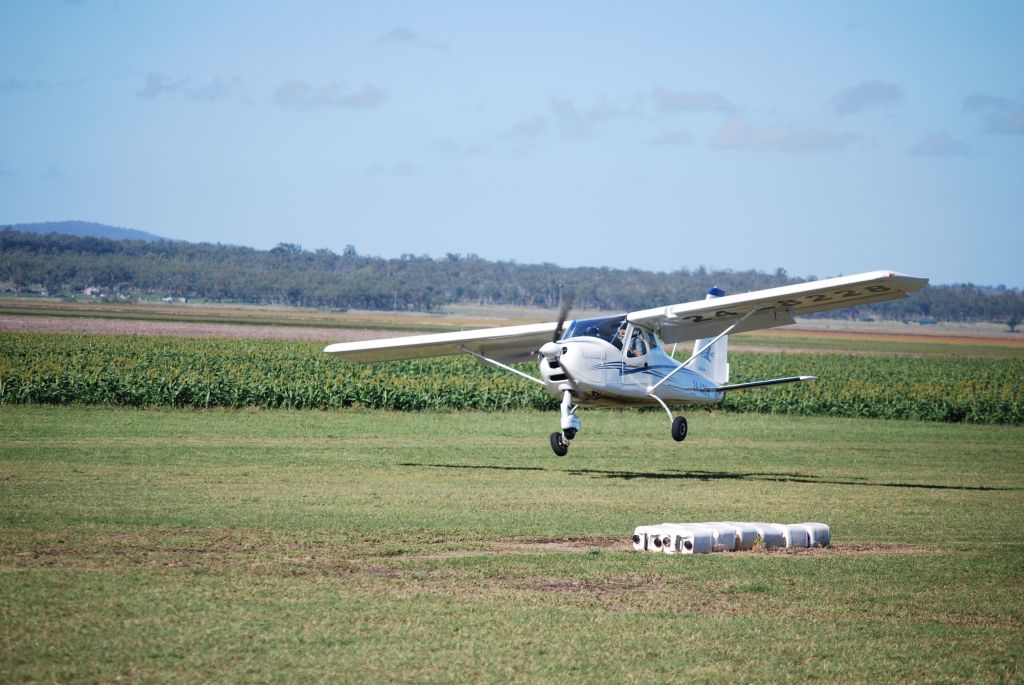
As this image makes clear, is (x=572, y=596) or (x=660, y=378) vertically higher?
(x=660, y=378)

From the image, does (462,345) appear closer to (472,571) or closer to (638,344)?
(638,344)

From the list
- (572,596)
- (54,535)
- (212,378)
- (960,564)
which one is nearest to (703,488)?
(960,564)

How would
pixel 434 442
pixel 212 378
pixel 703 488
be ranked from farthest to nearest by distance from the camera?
pixel 212 378 → pixel 434 442 → pixel 703 488

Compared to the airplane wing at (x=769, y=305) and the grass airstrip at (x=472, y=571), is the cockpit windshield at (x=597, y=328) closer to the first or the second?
the airplane wing at (x=769, y=305)

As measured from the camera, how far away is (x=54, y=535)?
45.8 ft

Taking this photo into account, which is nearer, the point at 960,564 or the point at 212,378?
the point at 960,564

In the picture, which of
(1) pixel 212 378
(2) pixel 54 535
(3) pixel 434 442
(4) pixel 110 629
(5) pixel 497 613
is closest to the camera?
(4) pixel 110 629

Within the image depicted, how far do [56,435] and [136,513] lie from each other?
1178cm

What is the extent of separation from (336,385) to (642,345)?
16.6m

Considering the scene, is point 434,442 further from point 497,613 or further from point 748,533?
point 497,613

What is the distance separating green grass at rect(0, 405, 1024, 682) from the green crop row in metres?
9.96

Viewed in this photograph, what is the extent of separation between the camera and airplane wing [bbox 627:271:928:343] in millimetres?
21094

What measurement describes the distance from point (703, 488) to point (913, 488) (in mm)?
4350

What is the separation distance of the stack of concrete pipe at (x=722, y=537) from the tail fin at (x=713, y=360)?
1106 centimetres
